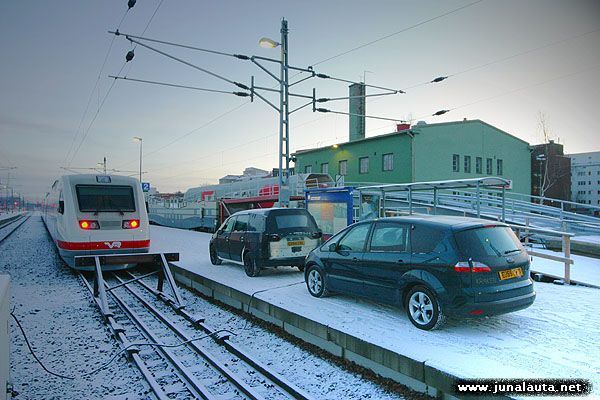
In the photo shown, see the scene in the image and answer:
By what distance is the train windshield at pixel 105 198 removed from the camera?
468 inches

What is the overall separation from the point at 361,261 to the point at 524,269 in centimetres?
246

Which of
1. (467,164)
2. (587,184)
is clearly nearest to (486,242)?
(467,164)

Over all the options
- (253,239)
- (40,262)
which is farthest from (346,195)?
(40,262)

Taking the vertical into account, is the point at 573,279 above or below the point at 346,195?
below

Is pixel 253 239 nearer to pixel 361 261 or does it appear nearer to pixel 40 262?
pixel 361 261

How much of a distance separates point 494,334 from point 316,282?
343cm

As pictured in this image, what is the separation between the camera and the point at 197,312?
8711mm

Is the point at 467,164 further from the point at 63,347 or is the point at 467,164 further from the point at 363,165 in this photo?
the point at 63,347

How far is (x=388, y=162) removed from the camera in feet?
95.3

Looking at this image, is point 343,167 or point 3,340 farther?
point 343,167

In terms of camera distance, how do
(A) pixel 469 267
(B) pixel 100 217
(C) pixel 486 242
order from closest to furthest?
1. (A) pixel 469 267
2. (C) pixel 486 242
3. (B) pixel 100 217

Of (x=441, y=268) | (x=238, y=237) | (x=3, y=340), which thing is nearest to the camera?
(x=3, y=340)

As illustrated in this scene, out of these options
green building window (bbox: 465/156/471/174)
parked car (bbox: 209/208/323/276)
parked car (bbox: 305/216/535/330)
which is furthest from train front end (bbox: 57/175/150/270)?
green building window (bbox: 465/156/471/174)

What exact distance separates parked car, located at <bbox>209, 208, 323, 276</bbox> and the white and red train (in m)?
3.52
